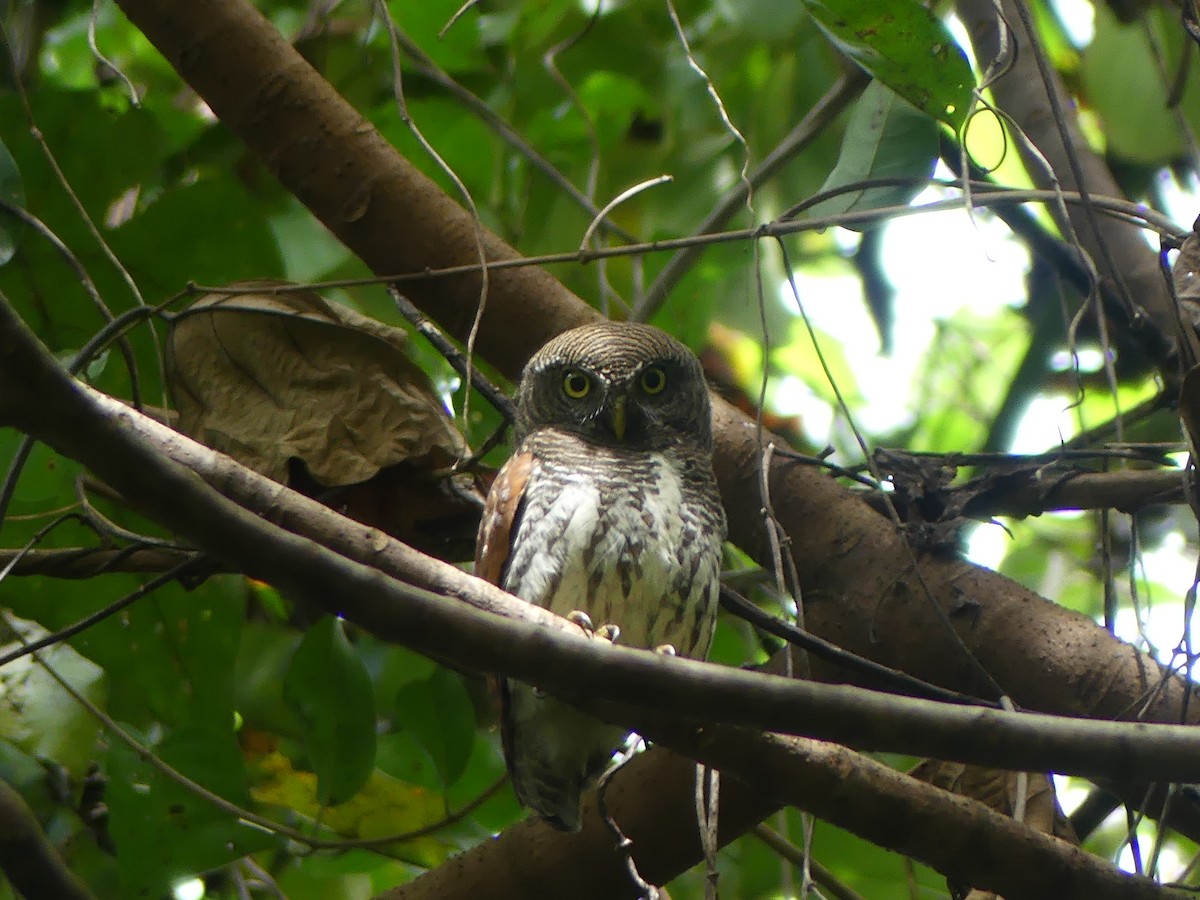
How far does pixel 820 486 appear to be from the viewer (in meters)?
2.54

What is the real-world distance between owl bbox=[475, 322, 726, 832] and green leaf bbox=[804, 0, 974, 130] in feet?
3.08

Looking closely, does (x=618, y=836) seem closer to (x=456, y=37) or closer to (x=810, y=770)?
(x=810, y=770)

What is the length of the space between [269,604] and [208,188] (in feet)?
3.77

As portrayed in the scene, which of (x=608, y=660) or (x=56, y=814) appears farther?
(x=56, y=814)

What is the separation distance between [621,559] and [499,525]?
256 millimetres

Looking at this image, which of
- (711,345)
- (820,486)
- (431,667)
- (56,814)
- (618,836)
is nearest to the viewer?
(618,836)

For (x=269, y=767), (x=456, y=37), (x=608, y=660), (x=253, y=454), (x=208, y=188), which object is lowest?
(x=608, y=660)

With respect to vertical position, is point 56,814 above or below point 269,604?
below

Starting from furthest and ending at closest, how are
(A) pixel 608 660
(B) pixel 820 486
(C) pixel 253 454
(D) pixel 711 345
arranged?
(D) pixel 711 345, (B) pixel 820 486, (C) pixel 253 454, (A) pixel 608 660

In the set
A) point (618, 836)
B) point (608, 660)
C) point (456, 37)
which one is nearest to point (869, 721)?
point (608, 660)

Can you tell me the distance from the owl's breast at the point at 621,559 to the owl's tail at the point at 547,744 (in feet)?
0.62

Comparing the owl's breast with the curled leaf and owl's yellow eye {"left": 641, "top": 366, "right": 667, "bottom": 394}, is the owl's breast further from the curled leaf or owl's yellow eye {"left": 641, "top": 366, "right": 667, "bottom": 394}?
owl's yellow eye {"left": 641, "top": 366, "right": 667, "bottom": 394}

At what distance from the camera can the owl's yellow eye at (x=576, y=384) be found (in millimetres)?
2732

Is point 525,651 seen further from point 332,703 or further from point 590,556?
point 332,703
